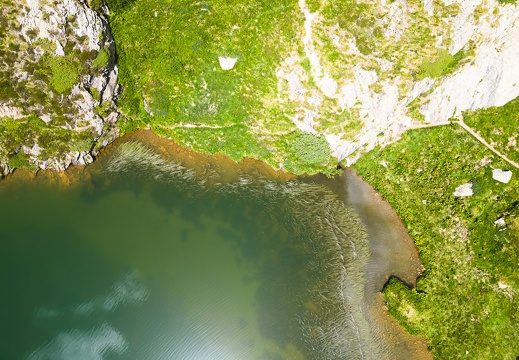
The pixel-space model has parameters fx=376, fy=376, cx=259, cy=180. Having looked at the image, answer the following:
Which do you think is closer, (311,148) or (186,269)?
(186,269)

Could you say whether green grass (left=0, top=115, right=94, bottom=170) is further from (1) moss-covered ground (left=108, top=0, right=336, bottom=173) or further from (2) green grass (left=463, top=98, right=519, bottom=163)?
(2) green grass (left=463, top=98, right=519, bottom=163)

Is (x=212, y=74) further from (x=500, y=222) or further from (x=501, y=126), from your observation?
(x=500, y=222)

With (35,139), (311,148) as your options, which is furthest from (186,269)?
(35,139)

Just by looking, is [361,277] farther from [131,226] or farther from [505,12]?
[505,12]

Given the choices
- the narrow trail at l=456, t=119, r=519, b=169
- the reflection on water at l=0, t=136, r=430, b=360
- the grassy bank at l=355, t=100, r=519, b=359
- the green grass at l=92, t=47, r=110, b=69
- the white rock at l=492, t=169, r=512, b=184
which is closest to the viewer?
the grassy bank at l=355, t=100, r=519, b=359

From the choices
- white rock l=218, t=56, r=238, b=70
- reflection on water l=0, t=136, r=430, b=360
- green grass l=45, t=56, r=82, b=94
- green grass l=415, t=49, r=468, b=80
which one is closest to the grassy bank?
reflection on water l=0, t=136, r=430, b=360

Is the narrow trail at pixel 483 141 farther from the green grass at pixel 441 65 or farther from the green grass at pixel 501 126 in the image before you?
the green grass at pixel 441 65
